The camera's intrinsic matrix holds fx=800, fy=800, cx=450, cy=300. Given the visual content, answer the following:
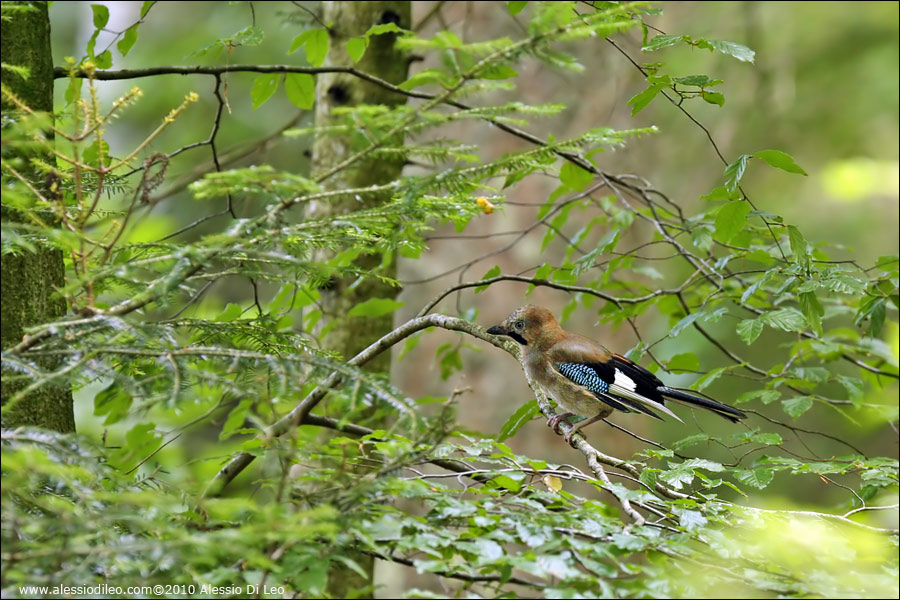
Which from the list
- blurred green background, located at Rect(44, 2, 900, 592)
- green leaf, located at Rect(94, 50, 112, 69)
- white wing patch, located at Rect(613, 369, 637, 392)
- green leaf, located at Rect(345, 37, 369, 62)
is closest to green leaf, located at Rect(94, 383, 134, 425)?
green leaf, located at Rect(94, 50, 112, 69)

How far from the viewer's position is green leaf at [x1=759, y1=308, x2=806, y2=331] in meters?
3.09

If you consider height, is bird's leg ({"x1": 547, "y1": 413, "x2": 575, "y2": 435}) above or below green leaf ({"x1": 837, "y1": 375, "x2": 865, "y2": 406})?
below

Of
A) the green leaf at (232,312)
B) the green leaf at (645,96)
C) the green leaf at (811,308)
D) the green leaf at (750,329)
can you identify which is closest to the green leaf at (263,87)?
the green leaf at (232,312)

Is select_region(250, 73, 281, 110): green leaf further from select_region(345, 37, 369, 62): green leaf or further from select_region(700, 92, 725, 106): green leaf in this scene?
select_region(700, 92, 725, 106): green leaf

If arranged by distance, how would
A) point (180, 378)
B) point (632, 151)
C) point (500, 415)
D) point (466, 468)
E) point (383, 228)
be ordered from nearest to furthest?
point (180, 378), point (383, 228), point (466, 468), point (500, 415), point (632, 151)

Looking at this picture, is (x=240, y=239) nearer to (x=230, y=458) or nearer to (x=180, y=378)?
(x=180, y=378)

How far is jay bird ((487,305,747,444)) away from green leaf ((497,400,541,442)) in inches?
8.6

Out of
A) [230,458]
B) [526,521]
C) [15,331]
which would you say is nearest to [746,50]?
[526,521]

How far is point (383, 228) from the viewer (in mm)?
2391

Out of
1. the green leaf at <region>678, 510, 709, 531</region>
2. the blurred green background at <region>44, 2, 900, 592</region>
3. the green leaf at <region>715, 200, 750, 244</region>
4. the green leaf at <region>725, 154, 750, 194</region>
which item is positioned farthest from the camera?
the blurred green background at <region>44, 2, 900, 592</region>

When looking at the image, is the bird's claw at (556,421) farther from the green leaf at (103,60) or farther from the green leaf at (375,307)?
the green leaf at (103,60)

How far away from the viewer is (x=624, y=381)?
11.8 ft

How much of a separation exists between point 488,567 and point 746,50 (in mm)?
1877

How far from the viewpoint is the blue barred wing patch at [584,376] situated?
143 inches
